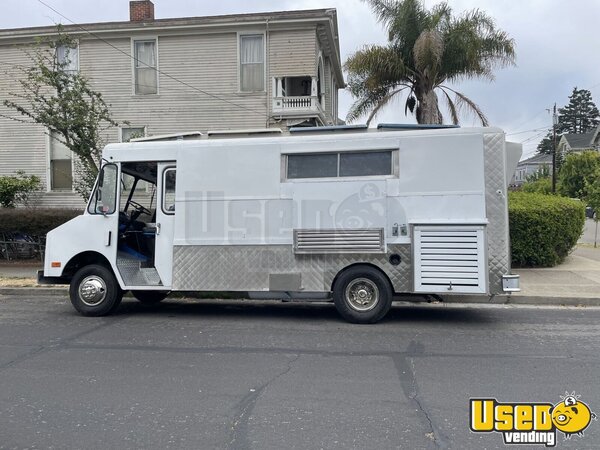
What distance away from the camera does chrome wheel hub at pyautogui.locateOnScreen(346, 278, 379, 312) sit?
7.74m

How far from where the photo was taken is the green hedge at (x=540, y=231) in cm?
1254

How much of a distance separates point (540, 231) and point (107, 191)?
9612 mm

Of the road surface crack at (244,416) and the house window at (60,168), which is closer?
the road surface crack at (244,416)

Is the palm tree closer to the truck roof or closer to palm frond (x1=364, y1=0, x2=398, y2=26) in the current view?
palm frond (x1=364, y1=0, x2=398, y2=26)

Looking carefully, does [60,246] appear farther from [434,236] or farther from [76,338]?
[434,236]

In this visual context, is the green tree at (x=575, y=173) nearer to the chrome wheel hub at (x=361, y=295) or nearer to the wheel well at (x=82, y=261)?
the chrome wheel hub at (x=361, y=295)

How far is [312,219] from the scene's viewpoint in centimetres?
781

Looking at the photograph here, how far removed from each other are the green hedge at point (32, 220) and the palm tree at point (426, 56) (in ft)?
38.5

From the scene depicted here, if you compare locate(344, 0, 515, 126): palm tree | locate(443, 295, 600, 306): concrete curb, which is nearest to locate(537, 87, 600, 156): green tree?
locate(344, 0, 515, 126): palm tree

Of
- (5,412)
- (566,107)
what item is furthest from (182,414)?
(566,107)

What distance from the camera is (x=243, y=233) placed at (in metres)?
8.06

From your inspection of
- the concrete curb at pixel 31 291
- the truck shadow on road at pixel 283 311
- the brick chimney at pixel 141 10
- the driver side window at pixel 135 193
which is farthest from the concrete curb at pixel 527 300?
the brick chimney at pixel 141 10

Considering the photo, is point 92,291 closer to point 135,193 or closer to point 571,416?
point 135,193

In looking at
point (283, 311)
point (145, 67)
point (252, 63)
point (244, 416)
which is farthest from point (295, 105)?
point (244, 416)
